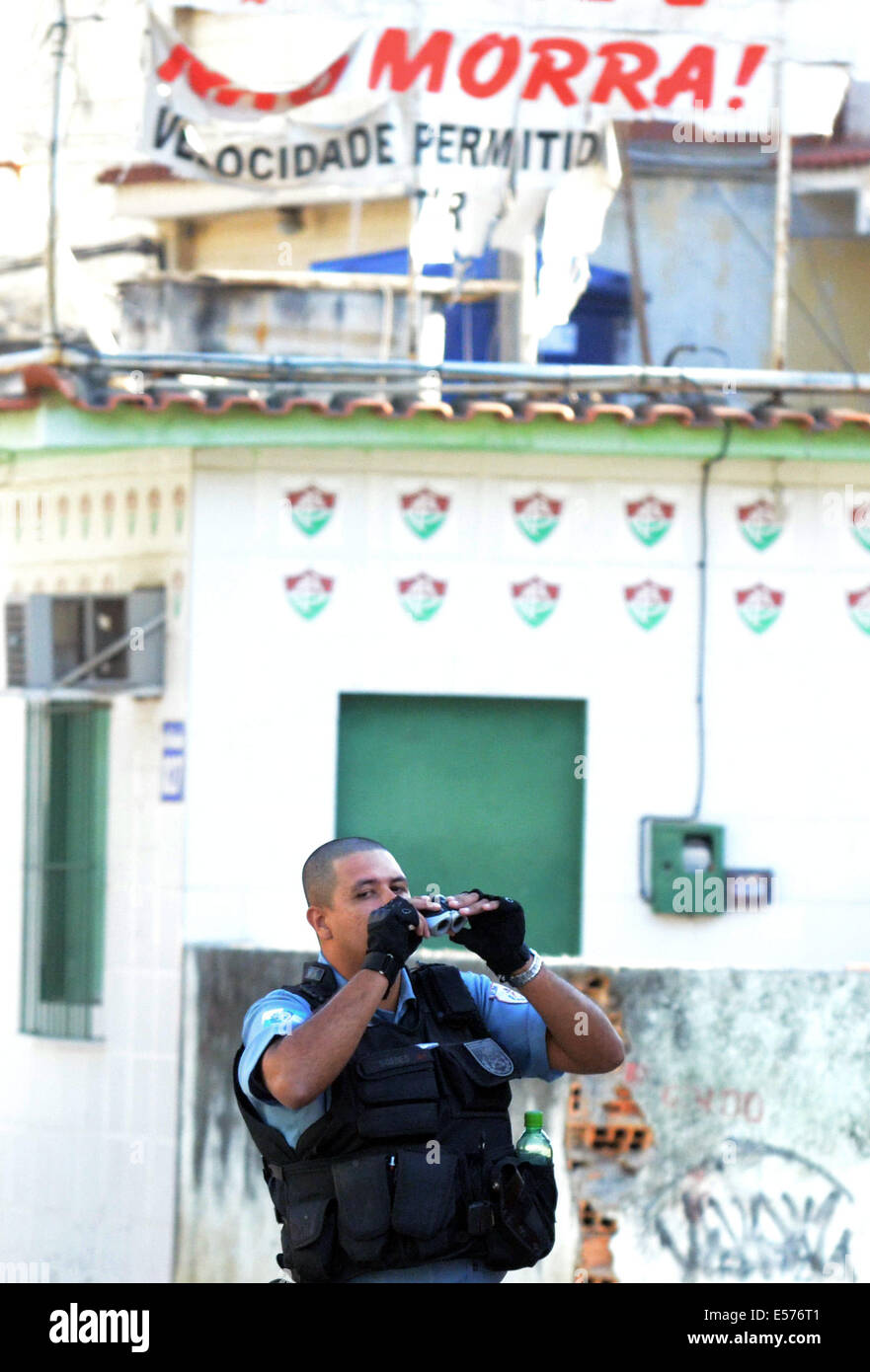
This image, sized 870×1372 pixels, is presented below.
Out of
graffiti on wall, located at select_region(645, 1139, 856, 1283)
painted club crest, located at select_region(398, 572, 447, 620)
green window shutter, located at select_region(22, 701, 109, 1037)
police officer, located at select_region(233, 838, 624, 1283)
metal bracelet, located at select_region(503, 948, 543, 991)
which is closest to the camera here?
police officer, located at select_region(233, 838, 624, 1283)

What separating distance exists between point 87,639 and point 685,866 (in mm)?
3195

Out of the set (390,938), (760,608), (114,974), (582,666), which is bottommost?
(114,974)

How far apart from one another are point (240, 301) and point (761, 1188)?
19.3ft

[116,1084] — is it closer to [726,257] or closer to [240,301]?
[240,301]

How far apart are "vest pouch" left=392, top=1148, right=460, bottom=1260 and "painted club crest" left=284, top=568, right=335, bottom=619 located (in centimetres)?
560

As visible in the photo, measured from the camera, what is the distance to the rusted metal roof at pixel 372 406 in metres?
9.37

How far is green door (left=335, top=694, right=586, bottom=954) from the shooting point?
33.1 feet

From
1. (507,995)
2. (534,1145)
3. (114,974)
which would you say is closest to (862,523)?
(114,974)

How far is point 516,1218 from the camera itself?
14.9 ft

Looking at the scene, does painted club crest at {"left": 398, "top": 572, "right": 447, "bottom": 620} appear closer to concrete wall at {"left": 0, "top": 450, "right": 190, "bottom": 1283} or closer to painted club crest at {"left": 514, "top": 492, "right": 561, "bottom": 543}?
painted club crest at {"left": 514, "top": 492, "right": 561, "bottom": 543}

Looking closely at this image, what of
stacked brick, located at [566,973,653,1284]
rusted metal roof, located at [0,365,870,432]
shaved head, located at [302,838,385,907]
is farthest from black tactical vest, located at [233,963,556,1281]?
rusted metal roof, located at [0,365,870,432]

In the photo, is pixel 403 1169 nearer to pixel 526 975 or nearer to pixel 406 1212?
pixel 406 1212

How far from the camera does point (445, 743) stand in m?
10.1

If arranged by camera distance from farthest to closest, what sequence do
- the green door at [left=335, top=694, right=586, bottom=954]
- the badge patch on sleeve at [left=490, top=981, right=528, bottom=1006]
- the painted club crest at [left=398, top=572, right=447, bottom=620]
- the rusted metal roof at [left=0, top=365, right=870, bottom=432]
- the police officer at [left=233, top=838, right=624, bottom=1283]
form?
the green door at [left=335, top=694, right=586, bottom=954], the painted club crest at [left=398, top=572, right=447, bottom=620], the rusted metal roof at [left=0, top=365, right=870, bottom=432], the badge patch on sleeve at [left=490, top=981, right=528, bottom=1006], the police officer at [left=233, top=838, right=624, bottom=1283]
